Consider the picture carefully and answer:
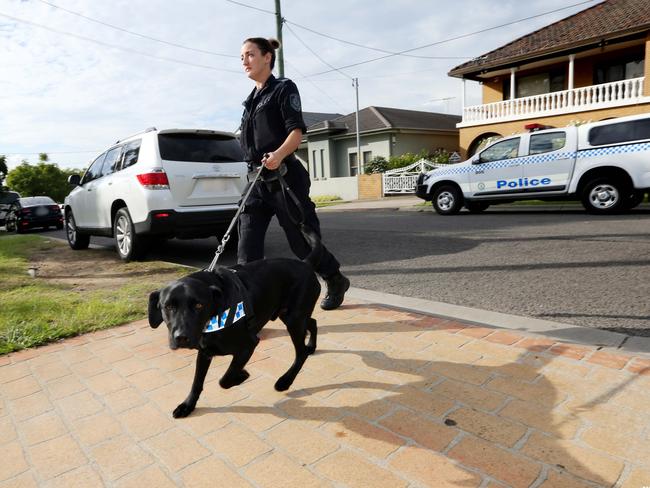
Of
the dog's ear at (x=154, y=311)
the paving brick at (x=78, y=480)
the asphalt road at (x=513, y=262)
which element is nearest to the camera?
the paving brick at (x=78, y=480)

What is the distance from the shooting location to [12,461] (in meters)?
2.10

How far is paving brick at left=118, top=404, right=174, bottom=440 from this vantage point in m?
2.24

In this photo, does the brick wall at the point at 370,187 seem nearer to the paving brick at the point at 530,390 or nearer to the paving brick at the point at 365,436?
the paving brick at the point at 530,390

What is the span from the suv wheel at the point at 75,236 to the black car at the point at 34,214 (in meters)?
9.52

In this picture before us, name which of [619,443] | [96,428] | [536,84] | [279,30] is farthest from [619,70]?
[96,428]

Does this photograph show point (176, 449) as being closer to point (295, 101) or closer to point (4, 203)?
point (295, 101)

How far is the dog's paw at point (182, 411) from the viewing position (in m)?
2.34

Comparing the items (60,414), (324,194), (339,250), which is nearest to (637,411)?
(60,414)

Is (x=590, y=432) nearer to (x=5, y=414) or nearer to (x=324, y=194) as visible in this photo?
(x=5, y=414)

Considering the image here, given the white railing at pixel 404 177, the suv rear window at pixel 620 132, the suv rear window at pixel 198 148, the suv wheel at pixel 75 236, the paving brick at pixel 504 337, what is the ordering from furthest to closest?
1. the white railing at pixel 404 177
2. the suv rear window at pixel 620 132
3. the suv wheel at pixel 75 236
4. the suv rear window at pixel 198 148
5. the paving brick at pixel 504 337

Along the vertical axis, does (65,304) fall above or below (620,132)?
below

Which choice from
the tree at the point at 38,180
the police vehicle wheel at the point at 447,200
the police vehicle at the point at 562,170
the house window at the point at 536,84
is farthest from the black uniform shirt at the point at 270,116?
the tree at the point at 38,180

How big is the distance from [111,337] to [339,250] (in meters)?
4.18

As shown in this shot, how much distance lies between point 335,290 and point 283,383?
55.3 inches
